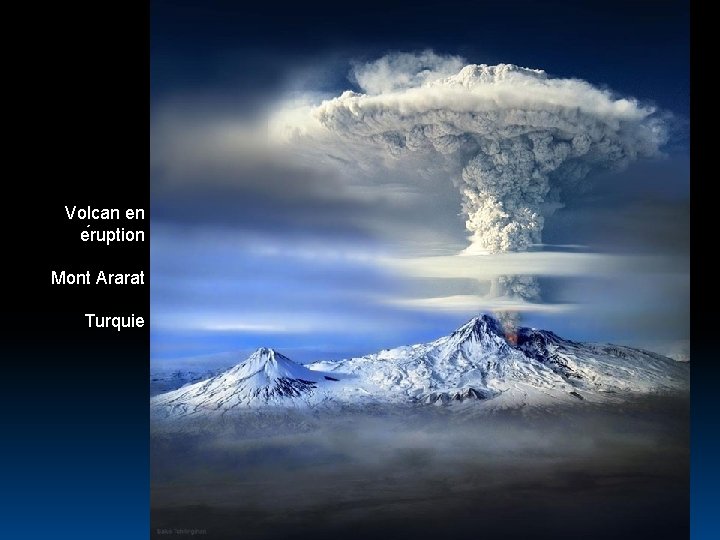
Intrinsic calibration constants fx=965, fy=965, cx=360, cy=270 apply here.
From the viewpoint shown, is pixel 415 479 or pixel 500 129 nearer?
pixel 415 479

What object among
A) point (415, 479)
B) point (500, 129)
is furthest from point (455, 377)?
point (500, 129)

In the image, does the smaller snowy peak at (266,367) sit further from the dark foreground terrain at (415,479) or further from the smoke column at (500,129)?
the smoke column at (500,129)

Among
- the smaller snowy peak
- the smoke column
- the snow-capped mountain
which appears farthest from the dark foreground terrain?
the smoke column

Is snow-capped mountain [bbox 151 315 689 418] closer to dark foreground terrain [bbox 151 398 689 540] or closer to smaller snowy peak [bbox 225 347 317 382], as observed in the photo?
smaller snowy peak [bbox 225 347 317 382]

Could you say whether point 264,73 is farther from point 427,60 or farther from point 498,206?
point 498,206

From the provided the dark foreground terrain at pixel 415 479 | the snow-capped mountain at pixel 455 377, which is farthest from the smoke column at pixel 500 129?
the dark foreground terrain at pixel 415 479

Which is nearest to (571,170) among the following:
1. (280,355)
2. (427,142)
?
(427,142)

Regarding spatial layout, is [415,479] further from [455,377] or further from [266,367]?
[266,367]
